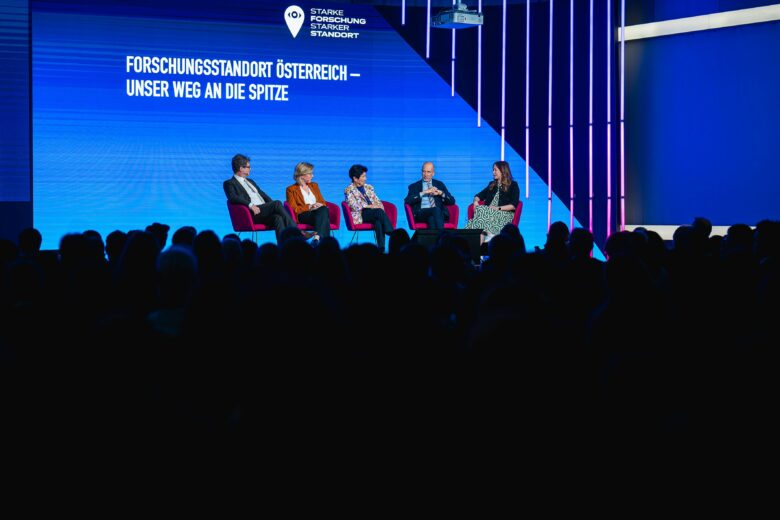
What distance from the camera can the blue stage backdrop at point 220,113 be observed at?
10.1m

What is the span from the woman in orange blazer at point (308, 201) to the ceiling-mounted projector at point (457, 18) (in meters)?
2.08

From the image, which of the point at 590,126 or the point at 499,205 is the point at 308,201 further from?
the point at 590,126

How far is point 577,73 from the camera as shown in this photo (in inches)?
445

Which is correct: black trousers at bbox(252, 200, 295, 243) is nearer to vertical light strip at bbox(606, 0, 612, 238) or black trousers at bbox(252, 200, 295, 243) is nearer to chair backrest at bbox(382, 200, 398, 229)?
chair backrest at bbox(382, 200, 398, 229)

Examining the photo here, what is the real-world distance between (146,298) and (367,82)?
8.34 metres

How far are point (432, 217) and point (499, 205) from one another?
2.45ft

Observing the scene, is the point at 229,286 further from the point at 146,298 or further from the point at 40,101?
the point at 40,101

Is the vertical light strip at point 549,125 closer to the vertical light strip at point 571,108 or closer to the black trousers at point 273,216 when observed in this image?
the vertical light strip at point 571,108

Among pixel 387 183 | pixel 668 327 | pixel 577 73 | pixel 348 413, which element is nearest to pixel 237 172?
pixel 387 183

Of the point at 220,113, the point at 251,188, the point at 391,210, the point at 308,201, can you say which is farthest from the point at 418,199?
the point at 220,113

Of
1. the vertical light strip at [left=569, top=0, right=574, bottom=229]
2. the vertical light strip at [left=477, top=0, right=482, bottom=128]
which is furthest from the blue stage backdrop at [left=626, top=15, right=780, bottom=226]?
the vertical light strip at [left=477, top=0, right=482, bottom=128]

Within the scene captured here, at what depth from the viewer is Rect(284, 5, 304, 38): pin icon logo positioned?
1080 cm

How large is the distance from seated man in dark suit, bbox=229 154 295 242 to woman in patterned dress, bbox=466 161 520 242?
6.81 ft

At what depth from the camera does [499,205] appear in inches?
410
